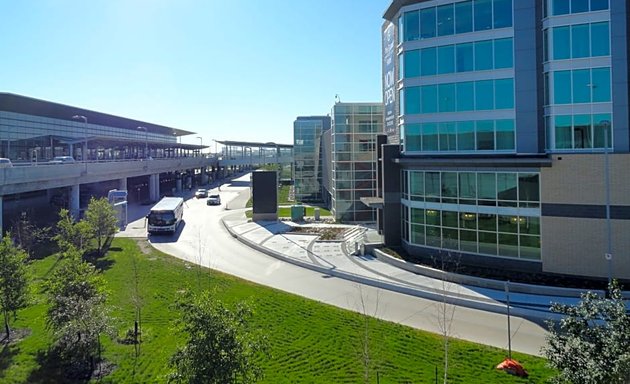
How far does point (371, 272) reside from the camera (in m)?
24.3

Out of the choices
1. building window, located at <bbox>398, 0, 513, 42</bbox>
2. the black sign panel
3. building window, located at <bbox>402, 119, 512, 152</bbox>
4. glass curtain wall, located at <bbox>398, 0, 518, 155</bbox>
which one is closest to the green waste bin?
the black sign panel

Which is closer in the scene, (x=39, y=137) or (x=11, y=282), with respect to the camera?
(x=11, y=282)

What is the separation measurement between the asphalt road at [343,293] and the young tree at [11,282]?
10789mm

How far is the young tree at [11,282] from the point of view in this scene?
1420 cm

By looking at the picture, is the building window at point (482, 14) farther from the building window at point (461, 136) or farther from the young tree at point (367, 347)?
the young tree at point (367, 347)

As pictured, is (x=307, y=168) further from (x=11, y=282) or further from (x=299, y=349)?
(x=11, y=282)

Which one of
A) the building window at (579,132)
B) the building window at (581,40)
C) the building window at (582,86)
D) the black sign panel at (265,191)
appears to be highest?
the building window at (581,40)

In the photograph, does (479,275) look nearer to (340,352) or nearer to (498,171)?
(498,171)

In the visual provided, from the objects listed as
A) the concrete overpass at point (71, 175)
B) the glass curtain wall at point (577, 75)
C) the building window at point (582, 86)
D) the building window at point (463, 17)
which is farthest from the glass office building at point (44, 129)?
the building window at point (582, 86)

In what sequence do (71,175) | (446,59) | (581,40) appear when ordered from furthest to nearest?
(71,175), (446,59), (581,40)

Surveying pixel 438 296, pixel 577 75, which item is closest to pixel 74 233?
pixel 438 296

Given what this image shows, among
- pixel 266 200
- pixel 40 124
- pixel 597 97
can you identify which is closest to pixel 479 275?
pixel 597 97

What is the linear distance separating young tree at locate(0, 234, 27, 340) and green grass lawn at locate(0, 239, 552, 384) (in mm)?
1157

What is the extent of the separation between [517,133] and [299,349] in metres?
16.1
